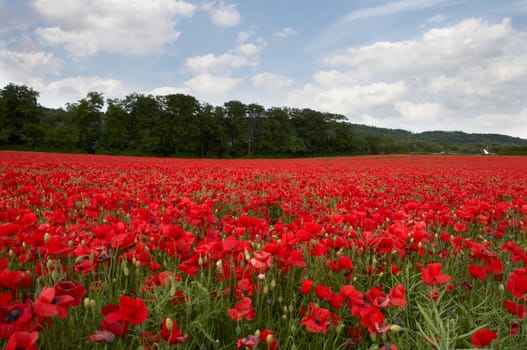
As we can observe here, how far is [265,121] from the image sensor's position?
6844cm

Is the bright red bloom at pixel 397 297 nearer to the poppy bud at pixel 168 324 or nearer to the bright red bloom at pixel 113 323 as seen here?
the poppy bud at pixel 168 324

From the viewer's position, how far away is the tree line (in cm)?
5447

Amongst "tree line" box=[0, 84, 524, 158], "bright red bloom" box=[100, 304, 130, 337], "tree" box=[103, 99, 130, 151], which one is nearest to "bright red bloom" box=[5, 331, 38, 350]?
"bright red bloom" box=[100, 304, 130, 337]

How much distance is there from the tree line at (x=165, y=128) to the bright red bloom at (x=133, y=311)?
185 ft

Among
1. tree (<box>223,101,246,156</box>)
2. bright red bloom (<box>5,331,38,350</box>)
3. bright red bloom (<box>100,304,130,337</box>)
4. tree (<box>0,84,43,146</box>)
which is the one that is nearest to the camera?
bright red bloom (<box>5,331,38,350</box>)

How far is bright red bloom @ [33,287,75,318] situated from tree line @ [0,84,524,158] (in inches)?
2213

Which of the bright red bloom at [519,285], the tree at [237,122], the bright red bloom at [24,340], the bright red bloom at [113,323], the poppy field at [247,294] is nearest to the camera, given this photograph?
the bright red bloom at [24,340]

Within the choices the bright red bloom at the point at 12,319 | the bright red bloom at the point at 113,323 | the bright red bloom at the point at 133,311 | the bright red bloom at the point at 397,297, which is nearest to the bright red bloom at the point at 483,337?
the bright red bloom at the point at 397,297

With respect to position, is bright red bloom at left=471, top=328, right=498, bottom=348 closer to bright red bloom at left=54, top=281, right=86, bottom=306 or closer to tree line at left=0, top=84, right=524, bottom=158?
bright red bloom at left=54, top=281, right=86, bottom=306

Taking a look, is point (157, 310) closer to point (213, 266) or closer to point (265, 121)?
point (213, 266)

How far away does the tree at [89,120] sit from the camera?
58000mm

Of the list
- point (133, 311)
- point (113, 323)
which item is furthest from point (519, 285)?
point (113, 323)

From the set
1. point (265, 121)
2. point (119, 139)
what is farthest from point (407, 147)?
point (119, 139)

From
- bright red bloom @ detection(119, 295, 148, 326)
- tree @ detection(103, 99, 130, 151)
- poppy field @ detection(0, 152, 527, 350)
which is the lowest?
poppy field @ detection(0, 152, 527, 350)
